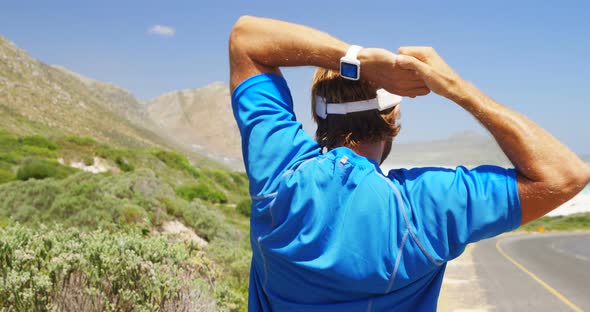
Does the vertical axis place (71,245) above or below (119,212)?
above

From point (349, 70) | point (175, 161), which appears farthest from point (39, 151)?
point (349, 70)

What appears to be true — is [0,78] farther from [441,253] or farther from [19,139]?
[441,253]

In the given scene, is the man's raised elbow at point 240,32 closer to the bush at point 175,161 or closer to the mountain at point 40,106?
the bush at point 175,161

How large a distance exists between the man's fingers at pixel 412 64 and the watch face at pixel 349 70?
0.13 meters

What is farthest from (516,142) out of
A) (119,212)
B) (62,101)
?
(62,101)

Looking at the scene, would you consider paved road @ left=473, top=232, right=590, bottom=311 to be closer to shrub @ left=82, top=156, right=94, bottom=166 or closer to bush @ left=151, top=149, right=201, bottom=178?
shrub @ left=82, top=156, right=94, bottom=166

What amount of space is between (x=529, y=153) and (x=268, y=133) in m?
0.75

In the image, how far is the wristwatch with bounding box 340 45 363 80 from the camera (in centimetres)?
167

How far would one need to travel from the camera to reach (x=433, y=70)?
63.5 inches

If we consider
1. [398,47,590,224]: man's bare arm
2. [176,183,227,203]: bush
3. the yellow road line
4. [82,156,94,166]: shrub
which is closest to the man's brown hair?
[398,47,590,224]: man's bare arm

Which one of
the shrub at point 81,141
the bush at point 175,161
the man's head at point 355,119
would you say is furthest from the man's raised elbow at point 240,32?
the bush at point 175,161

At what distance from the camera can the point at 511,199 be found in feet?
5.00

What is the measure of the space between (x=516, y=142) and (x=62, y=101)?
8833 centimetres

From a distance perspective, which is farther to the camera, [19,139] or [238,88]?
[19,139]
